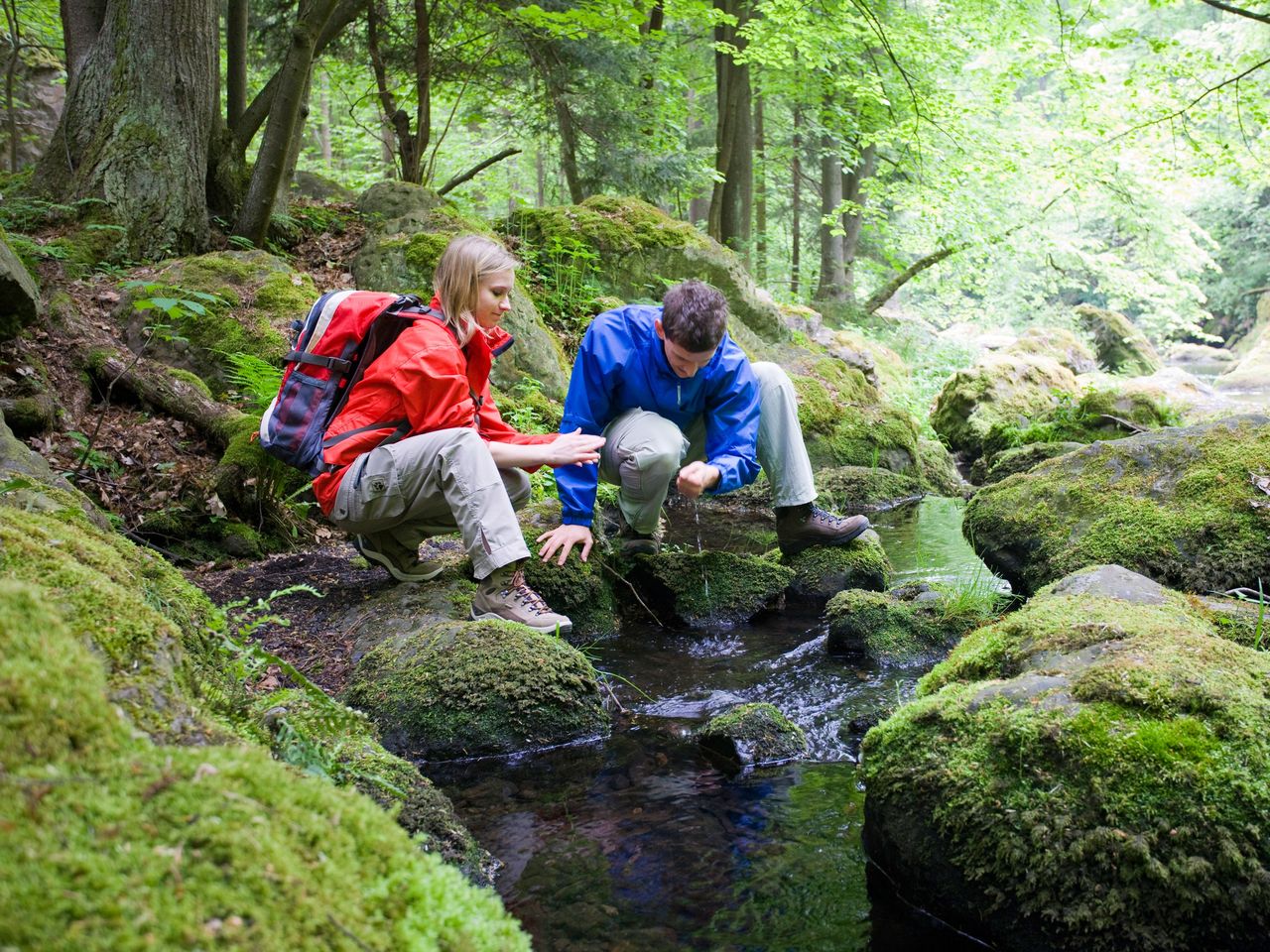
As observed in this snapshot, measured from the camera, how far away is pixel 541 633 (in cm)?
361

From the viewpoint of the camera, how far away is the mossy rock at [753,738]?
321cm

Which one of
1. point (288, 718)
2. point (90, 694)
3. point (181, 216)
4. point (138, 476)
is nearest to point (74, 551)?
point (288, 718)

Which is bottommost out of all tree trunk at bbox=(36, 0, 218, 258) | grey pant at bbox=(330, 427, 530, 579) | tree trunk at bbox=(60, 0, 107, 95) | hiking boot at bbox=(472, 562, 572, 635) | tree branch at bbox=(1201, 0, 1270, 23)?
hiking boot at bbox=(472, 562, 572, 635)

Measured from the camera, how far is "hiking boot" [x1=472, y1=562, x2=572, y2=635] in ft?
12.7

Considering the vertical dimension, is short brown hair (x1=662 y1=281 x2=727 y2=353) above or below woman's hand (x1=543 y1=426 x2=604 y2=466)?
above

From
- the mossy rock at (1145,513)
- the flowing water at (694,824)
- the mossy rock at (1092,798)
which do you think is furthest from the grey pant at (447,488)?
the mossy rock at (1145,513)

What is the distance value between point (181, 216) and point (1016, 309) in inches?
1224

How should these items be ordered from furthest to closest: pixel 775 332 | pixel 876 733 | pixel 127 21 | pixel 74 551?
pixel 775 332 → pixel 127 21 → pixel 876 733 → pixel 74 551

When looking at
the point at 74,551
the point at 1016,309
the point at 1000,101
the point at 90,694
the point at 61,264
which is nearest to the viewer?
the point at 90,694

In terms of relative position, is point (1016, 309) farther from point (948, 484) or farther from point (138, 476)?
point (138, 476)

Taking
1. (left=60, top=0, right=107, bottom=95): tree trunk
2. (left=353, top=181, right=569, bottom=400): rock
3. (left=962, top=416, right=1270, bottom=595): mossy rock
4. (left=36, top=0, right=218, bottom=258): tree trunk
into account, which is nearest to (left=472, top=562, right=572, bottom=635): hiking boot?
(left=962, top=416, right=1270, bottom=595): mossy rock

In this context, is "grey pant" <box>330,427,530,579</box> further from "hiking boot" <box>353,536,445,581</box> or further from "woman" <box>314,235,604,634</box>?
"hiking boot" <box>353,536,445,581</box>

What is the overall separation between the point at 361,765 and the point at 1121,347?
20.7 metres

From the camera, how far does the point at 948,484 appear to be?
8.90 meters
